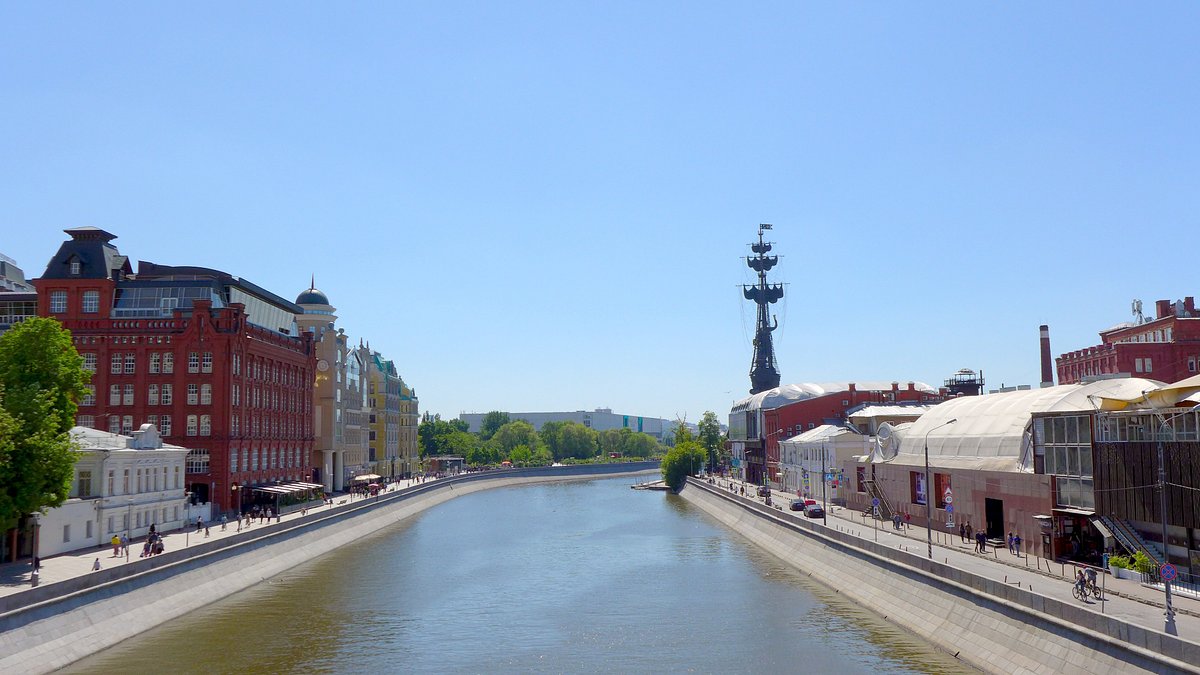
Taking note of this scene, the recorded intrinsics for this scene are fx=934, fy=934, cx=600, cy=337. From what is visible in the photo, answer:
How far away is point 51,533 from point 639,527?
202 ft

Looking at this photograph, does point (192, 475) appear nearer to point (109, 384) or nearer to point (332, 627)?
point (109, 384)

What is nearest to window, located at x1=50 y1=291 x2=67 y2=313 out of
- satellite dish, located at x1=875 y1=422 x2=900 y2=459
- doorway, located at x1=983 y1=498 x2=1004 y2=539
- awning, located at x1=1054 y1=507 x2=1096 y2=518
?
satellite dish, located at x1=875 y1=422 x2=900 y2=459

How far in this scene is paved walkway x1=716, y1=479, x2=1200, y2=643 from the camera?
32.7 m

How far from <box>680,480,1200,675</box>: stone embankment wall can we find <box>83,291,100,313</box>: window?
65.9 metres

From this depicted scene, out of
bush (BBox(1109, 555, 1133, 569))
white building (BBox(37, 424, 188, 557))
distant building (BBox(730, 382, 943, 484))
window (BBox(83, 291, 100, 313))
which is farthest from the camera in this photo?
distant building (BBox(730, 382, 943, 484))

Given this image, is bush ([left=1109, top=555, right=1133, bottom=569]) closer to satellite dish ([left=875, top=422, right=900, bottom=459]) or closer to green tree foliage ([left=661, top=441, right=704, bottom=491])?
satellite dish ([left=875, top=422, right=900, bottom=459])

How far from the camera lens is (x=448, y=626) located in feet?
161

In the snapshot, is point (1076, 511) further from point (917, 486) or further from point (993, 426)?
point (917, 486)

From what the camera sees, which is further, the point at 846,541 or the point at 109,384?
the point at 109,384

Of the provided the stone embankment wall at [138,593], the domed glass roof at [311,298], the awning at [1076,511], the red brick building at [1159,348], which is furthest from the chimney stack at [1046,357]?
the domed glass roof at [311,298]

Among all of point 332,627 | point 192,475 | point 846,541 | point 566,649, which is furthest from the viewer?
point 192,475

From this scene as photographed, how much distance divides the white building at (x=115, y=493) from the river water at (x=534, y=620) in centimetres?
1047

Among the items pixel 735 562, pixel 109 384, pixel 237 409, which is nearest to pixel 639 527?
pixel 735 562

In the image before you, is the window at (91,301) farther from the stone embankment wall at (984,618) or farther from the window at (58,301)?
the stone embankment wall at (984,618)
